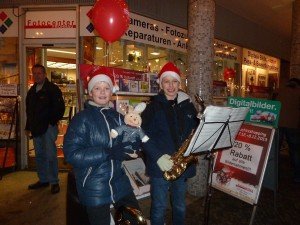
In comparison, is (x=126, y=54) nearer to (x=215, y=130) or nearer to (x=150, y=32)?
(x=150, y=32)

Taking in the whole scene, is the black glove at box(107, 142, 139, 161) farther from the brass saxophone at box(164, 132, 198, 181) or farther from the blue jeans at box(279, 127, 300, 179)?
the blue jeans at box(279, 127, 300, 179)

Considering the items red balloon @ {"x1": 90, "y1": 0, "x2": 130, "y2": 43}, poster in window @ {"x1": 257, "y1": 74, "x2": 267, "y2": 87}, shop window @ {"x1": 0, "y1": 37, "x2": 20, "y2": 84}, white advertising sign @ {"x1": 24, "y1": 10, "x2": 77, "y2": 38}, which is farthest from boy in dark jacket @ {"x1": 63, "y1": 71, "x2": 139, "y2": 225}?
poster in window @ {"x1": 257, "y1": 74, "x2": 267, "y2": 87}

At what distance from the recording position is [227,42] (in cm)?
977

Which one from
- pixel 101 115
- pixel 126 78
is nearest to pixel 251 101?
pixel 126 78

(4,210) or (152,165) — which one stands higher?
(152,165)

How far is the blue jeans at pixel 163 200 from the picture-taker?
127 inches

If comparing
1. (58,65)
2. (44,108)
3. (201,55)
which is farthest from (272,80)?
(44,108)

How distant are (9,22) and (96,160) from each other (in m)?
5.40

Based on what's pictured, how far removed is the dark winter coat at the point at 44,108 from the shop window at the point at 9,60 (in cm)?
158

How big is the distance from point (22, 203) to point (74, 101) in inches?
123

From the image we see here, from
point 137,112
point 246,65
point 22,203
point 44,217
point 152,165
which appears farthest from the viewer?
point 246,65

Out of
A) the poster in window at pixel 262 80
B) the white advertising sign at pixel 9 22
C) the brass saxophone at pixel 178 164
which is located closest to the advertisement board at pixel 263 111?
the brass saxophone at pixel 178 164

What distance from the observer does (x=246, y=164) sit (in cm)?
406

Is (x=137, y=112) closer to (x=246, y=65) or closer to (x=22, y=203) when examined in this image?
(x=22, y=203)
